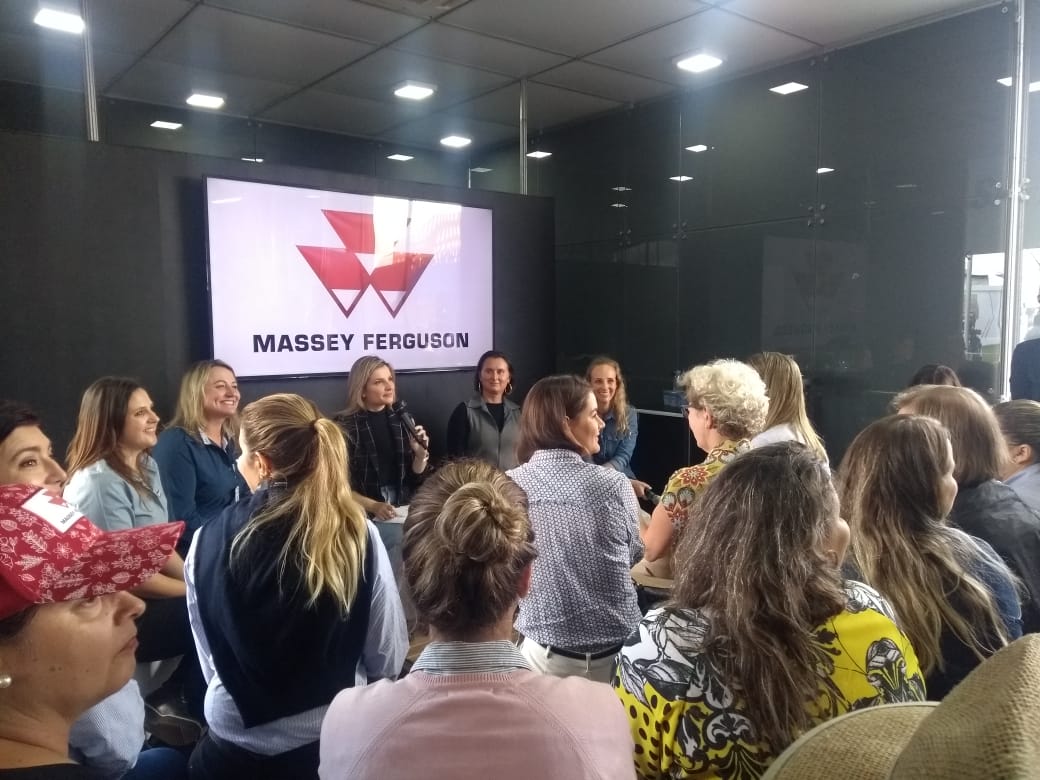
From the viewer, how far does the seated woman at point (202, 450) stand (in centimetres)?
280

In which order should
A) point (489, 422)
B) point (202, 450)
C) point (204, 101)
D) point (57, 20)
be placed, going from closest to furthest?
point (202, 450) < point (57, 20) < point (489, 422) < point (204, 101)

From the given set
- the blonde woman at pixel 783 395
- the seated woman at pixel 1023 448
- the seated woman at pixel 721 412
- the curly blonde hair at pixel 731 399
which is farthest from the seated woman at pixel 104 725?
the blonde woman at pixel 783 395

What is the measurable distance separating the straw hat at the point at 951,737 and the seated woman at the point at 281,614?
104cm

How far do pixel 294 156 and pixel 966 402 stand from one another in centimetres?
521

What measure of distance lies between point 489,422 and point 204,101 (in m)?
3.30

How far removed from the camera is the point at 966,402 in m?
1.96

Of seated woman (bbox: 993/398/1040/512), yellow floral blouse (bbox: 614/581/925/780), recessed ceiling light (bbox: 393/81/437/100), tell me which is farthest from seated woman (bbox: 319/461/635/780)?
recessed ceiling light (bbox: 393/81/437/100)

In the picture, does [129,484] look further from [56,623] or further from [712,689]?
[712,689]

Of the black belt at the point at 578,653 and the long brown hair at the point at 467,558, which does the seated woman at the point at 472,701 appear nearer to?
the long brown hair at the point at 467,558

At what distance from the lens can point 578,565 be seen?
1934 mm

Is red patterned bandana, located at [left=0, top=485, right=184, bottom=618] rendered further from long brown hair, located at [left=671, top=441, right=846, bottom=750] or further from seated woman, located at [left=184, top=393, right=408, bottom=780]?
long brown hair, located at [left=671, top=441, right=846, bottom=750]

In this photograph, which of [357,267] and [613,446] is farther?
[357,267]

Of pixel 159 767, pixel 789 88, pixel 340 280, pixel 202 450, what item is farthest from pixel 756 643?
pixel 789 88

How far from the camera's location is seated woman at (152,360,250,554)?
2797mm
